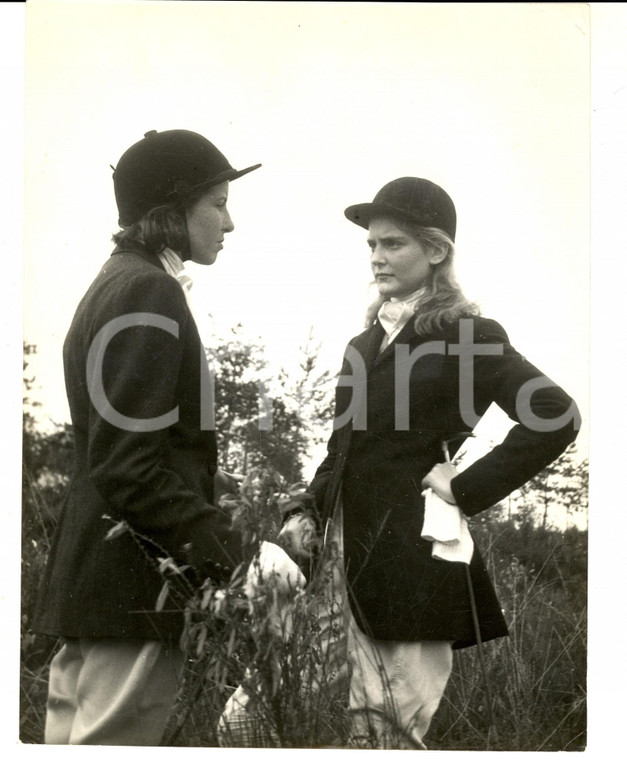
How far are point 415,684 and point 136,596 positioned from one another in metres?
1.01

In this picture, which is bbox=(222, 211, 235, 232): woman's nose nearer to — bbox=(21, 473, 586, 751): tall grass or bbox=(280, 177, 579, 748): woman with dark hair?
bbox=(280, 177, 579, 748): woman with dark hair

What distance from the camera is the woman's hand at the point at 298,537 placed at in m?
3.64

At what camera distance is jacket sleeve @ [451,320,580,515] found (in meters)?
3.71

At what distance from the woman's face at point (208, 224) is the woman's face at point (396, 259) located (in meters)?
0.54

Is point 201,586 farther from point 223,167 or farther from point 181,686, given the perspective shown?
point 223,167

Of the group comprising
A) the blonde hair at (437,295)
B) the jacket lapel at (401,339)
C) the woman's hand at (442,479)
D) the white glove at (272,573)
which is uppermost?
the blonde hair at (437,295)

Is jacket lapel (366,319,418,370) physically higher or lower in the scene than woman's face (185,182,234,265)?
lower

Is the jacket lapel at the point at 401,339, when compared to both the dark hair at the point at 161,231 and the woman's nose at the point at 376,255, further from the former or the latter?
the dark hair at the point at 161,231

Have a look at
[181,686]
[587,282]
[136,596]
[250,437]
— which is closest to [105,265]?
[250,437]

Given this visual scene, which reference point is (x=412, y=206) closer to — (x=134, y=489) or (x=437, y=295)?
(x=437, y=295)

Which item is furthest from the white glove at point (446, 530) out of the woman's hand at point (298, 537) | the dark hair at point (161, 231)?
the dark hair at point (161, 231)

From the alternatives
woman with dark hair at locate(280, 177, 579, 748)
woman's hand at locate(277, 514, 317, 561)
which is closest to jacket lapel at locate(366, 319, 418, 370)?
woman with dark hair at locate(280, 177, 579, 748)

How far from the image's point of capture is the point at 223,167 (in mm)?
3863

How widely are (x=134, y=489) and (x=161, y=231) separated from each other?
3.04 feet
